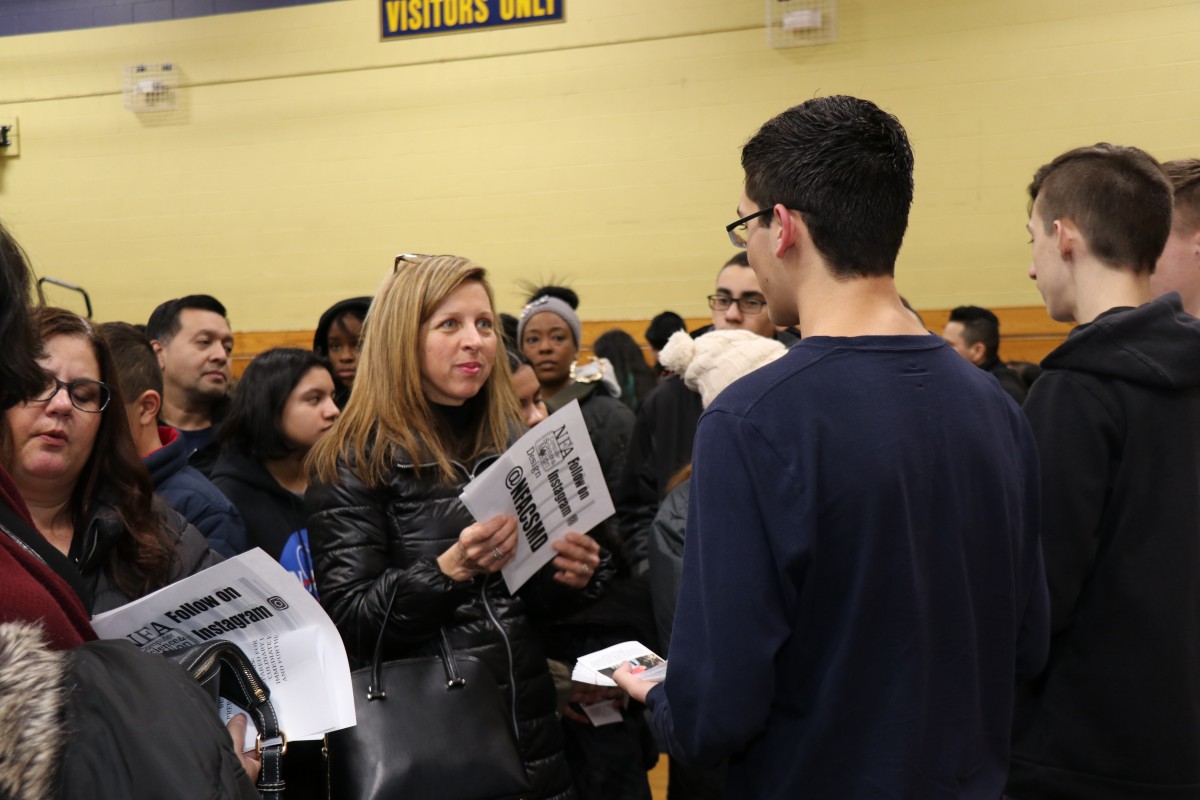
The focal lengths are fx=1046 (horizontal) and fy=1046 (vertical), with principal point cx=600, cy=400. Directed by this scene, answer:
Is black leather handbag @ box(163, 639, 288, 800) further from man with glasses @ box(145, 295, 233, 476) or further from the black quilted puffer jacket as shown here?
man with glasses @ box(145, 295, 233, 476)

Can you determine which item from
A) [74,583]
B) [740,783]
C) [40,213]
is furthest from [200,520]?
[40,213]

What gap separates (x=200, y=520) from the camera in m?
2.67

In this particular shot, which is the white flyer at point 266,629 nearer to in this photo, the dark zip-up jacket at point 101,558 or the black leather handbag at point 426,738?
the black leather handbag at point 426,738

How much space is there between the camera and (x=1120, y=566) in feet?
6.07

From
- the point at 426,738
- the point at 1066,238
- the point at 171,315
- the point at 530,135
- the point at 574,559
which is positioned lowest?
the point at 426,738

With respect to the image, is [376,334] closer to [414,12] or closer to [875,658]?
[875,658]

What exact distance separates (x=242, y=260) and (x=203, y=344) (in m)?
4.50

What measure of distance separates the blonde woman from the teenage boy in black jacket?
97cm

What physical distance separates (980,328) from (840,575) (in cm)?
546

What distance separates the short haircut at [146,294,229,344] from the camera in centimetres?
413

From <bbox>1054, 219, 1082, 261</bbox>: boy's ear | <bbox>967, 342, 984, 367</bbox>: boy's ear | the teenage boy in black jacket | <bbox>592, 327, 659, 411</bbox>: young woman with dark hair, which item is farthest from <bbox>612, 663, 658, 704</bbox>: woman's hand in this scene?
<bbox>967, 342, 984, 367</bbox>: boy's ear

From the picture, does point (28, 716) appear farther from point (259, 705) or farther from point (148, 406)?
point (148, 406)

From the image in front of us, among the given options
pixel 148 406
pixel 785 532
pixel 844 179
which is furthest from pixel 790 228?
pixel 148 406

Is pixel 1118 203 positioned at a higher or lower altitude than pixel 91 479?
higher
